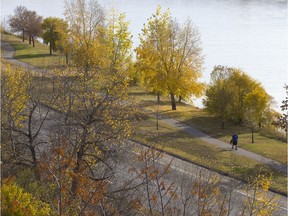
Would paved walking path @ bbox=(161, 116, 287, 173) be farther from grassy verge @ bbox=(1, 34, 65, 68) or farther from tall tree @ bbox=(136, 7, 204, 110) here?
grassy verge @ bbox=(1, 34, 65, 68)

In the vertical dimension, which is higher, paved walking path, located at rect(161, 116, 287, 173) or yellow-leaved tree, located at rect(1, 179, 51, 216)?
yellow-leaved tree, located at rect(1, 179, 51, 216)

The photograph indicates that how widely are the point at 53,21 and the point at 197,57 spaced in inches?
719

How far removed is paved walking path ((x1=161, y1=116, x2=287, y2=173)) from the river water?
888 centimetres

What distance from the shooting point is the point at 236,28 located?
2362 inches

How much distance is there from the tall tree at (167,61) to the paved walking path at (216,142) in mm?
2994

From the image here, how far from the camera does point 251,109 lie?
2891 cm

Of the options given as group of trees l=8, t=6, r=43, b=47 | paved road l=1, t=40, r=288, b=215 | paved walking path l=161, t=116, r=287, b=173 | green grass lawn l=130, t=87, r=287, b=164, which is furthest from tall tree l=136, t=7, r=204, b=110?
group of trees l=8, t=6, r=43, b=47

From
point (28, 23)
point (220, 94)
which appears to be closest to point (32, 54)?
point (28, 23)

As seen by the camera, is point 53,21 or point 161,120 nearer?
point 161,120

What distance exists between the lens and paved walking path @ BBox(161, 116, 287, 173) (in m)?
22.3

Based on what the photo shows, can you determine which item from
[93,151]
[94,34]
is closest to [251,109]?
[94,34]

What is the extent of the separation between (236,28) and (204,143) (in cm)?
3779

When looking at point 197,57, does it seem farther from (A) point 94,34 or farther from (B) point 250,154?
(B) point 250,154

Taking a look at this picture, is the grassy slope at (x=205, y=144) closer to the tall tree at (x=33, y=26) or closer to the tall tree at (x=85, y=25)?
the tall tree at (x=85, y=25)
